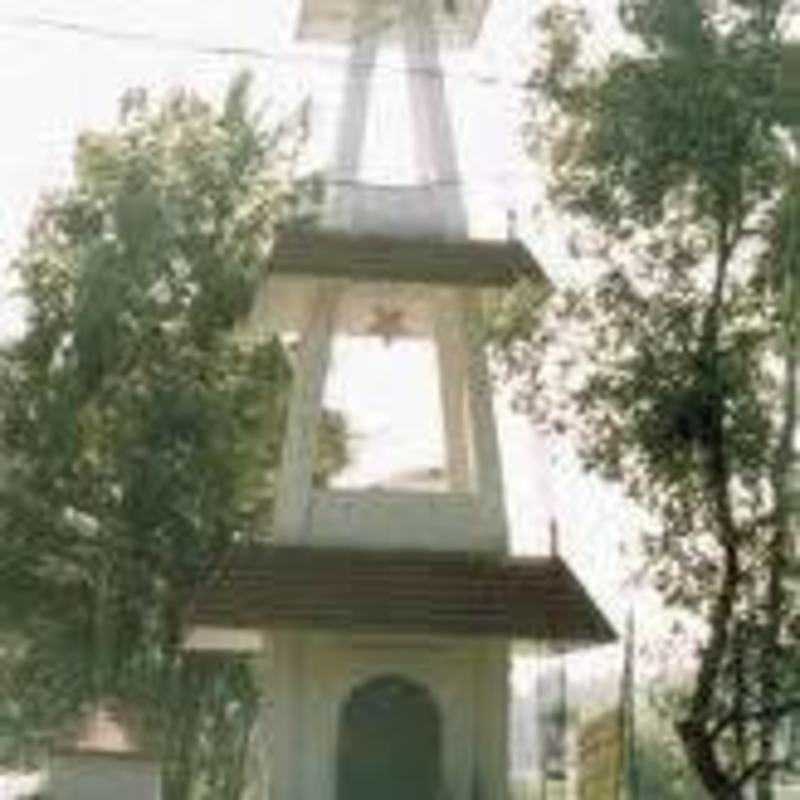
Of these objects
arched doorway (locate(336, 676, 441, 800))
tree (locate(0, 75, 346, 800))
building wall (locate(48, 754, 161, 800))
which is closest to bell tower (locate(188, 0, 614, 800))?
arched doorway (locate(336, 676, 441, 800))

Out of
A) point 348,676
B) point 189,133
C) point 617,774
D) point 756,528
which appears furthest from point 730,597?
point 189,133

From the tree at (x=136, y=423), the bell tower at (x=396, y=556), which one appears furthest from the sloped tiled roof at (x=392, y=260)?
the tree at (x=136, y=423)

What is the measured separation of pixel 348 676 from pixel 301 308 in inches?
217

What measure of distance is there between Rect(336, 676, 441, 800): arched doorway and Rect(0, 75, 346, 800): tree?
14.7 m

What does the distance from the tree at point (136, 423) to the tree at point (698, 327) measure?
11900 mm

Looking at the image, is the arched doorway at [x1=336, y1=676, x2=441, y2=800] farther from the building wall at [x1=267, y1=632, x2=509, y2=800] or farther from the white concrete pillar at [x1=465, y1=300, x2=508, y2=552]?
the white concrete pillar at [x1=465, y1=300, x2=508, y2=552]

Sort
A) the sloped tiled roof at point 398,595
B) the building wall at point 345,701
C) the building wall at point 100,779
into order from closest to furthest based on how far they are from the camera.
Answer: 1. the sloped tiled roof at point 398,595
2. the building wall at point 345,701
3. the building wall at point 100,779

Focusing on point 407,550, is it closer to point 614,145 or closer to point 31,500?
point 614,145

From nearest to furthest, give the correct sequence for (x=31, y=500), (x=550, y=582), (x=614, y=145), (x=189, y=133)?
1. (x=550, y=582)
2. (x=614, y=145)
3. (x=31, y=500)
4. (x=189, y=133)

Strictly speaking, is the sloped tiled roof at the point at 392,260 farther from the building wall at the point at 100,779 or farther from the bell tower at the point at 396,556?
the building wall at the point at 100,779

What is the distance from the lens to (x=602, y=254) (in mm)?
29688

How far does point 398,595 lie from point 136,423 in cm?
1763

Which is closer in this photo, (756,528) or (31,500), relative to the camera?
(756,528)

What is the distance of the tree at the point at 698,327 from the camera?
93.3 ft
